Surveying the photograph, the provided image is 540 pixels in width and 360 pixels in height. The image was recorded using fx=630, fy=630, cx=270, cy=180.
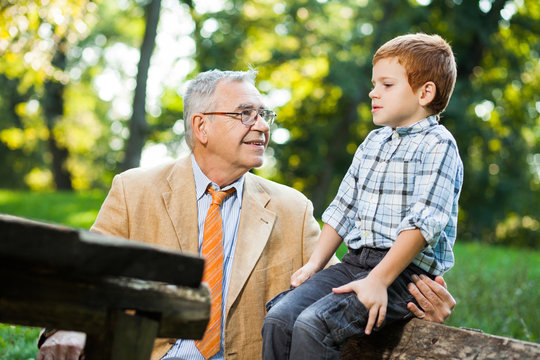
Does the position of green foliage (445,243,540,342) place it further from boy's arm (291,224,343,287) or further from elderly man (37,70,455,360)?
boy's arm (291,224,343,287)

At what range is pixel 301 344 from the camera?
7.63ft

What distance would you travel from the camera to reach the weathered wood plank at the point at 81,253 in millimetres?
1307

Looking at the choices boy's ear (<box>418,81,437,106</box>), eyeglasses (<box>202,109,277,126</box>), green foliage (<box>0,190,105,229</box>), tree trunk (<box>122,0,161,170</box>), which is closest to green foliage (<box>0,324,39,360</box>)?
eyeglasses (<box>202,109,277,126</box>)

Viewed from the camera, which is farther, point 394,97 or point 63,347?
point 394,97

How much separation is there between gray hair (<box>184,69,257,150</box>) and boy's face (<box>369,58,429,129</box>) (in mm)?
1203

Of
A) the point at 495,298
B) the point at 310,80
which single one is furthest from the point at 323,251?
the point at 310,80

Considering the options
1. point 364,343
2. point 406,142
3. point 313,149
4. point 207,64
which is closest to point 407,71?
point 406,142

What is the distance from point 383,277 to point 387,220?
356mm

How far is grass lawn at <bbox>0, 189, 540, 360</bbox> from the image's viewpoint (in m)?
4.90

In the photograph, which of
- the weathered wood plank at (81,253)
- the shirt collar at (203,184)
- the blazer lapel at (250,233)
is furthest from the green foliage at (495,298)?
the weathered wood plank at (81,253)

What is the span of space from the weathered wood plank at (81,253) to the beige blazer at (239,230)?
1754 millimetres

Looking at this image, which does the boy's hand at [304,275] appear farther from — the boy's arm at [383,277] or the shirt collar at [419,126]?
the shirt collar at [419,126]

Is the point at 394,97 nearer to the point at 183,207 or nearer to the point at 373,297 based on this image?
the point at 373,297

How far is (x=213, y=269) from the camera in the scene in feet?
10.6
